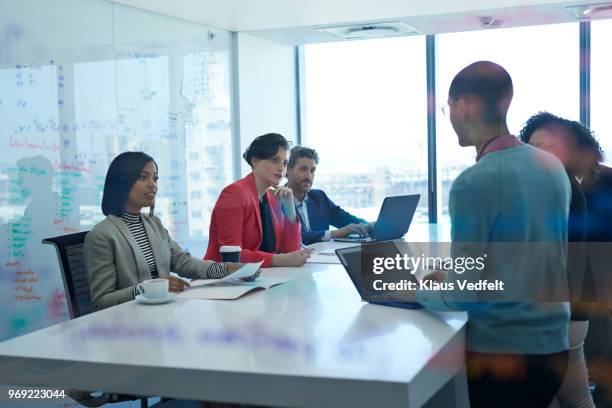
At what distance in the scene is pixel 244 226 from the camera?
2.85 metres

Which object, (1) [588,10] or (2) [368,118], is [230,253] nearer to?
(2) [368,118]

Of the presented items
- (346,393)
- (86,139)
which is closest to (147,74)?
(86,139)

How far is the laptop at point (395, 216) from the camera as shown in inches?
133

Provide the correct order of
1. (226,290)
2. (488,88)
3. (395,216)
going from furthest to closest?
(395,216) < (226,290) < (488,88)

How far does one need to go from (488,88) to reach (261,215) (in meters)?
1.58

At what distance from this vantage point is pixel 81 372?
1386 mm

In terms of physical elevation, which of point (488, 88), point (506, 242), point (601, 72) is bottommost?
point (506, 242)

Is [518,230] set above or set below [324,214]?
above

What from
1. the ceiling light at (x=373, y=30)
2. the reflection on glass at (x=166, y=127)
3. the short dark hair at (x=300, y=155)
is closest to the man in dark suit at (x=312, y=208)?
the short dark hair at (x=300, y=155)

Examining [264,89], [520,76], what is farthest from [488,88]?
[264,89]

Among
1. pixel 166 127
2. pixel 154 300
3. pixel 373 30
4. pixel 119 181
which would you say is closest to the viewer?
pixel 154 300

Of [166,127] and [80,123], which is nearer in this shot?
[80,123]

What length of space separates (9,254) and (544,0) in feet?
10.1

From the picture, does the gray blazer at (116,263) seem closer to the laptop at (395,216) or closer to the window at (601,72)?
the laptop at (395,216)
